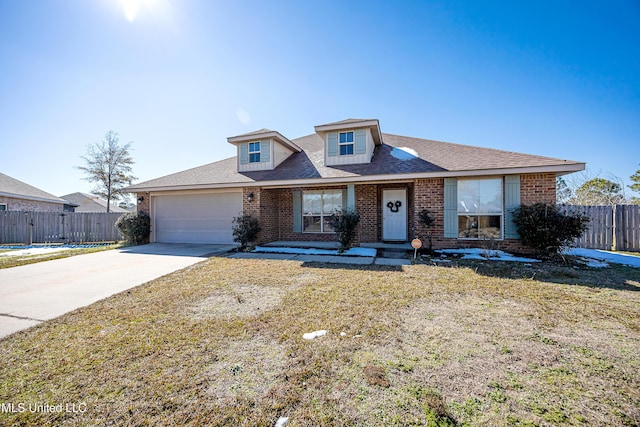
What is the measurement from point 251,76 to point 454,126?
32.8 feet

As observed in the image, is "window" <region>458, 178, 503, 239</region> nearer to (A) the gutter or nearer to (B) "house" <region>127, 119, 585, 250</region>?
(B) "house" <region>127, 119, 585, 250</region>

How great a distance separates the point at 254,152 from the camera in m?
11.5

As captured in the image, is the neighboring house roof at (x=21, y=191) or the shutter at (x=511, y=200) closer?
the shutter at (x=511, y=200)

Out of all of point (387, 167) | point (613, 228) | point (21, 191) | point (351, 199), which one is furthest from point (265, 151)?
point (21, 191)

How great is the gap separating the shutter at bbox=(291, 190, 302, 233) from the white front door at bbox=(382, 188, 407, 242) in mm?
3533

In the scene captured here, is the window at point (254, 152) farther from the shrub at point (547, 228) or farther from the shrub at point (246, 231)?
the shrub at point (547, 228)

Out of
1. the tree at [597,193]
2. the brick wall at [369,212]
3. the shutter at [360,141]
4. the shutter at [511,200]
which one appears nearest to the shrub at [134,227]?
the brick wall at [369,212]

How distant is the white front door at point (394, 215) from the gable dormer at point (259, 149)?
5066 millimetres

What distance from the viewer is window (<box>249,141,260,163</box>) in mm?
11477

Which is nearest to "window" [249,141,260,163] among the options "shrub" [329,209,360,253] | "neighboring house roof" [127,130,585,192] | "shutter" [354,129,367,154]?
"neighboring house roof" [127,130,585,192]

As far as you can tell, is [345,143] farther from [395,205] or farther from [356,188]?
[395,205]

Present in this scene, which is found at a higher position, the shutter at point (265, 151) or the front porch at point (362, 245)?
the shutter at point (265, 151)

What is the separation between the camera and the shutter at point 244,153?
457 inches

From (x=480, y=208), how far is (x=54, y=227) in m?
19.2
